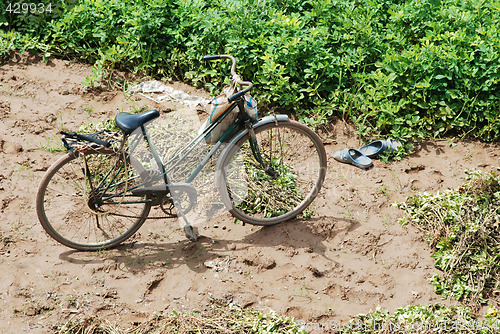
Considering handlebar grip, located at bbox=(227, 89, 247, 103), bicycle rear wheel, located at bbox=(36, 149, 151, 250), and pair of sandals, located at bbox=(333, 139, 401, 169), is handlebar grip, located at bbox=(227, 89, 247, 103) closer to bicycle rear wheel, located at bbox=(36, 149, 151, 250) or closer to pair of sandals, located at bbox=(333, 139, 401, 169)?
bicycle rear wheel, located at bbox=(36, 149, 151, 250)

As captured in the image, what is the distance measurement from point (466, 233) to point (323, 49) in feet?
8.06

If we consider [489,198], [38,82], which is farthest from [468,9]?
[38,82]

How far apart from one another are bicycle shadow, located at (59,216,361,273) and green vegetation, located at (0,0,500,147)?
4.49 ft

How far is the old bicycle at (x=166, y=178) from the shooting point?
4.00 meters

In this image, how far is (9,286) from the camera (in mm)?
3881

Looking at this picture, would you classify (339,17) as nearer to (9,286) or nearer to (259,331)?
(259,331)

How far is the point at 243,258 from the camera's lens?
4.32m

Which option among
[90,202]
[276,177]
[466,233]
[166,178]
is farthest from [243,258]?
[466,233]

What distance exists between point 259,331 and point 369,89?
2959mm

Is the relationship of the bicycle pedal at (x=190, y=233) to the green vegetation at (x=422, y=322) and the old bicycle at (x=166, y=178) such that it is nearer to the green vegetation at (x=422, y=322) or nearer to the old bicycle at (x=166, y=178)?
the old bicycle at (x=166, y=178)

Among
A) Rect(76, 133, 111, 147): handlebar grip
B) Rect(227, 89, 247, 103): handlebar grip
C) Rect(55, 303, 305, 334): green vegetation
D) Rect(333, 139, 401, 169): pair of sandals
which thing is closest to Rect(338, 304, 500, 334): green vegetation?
Rect(55, 303, 305, 334): green vegetation

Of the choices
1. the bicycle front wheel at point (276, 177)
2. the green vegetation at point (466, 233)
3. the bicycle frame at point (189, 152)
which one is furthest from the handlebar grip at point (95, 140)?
the green vegetation at point (466, 233)

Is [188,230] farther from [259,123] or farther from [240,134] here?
[259,123]

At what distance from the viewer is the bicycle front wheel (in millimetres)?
4539
